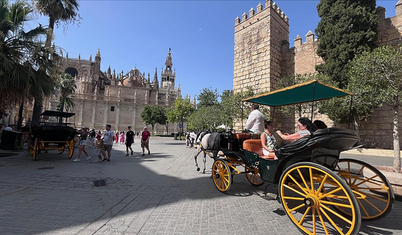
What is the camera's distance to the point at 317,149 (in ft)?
8.86

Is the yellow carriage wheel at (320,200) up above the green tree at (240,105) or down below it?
below

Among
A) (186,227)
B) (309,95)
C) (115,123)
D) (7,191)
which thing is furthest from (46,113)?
(115,123)

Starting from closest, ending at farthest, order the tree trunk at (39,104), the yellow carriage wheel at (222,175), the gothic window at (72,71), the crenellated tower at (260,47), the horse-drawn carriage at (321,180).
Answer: the horse-drawn carriage at (321,180) < the yellow carriage wheel at (222,175) < the tree trunk at (39,104) < the crenellated tower at (260,47) < the gothic window at (72,71)

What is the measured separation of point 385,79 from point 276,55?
33.3 ft

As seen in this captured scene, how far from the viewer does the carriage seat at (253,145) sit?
3920mm

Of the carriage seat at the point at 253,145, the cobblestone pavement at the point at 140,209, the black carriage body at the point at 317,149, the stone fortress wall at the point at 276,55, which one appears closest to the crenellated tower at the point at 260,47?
the stone fortress wall at the point at 276,55

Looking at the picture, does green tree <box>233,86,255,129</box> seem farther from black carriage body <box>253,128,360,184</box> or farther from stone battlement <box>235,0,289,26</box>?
black carriage body <box>253,128,360,184</box>

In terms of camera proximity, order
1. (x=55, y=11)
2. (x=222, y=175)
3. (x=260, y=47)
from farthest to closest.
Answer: (x=260, y=47)
(x=55, y=11)
(x=222, y=175)

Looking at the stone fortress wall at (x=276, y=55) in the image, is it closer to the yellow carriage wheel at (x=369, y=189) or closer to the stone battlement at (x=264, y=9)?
the stone battlement at (x=264, y=9)

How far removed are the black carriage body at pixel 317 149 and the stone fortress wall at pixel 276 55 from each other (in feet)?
37.5

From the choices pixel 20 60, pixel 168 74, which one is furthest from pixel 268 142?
pixel 168 74

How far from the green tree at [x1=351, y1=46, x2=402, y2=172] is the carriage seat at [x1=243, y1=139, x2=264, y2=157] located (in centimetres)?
544

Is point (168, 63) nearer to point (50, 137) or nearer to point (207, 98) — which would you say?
point (207, 98)

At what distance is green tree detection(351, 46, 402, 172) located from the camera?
6418mm
